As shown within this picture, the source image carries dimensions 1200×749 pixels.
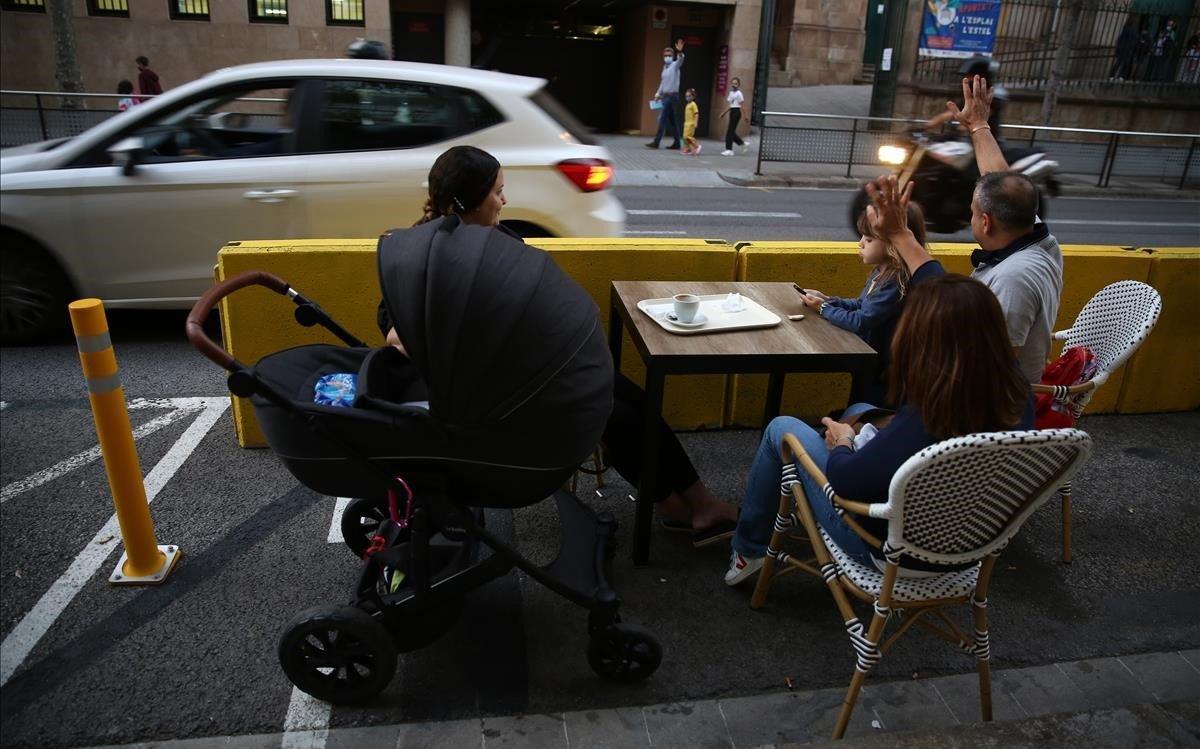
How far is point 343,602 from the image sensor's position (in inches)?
127

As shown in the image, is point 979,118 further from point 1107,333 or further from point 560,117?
point 560,117

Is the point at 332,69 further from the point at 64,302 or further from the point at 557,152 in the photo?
the point at 64,302

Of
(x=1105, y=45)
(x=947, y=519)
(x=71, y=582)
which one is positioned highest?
(x=1105, y=45)

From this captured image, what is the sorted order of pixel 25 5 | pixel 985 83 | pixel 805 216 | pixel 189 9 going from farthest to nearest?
pixel 189 9 → pixel 25 5 → pixel 805 216 → pixel 985 83

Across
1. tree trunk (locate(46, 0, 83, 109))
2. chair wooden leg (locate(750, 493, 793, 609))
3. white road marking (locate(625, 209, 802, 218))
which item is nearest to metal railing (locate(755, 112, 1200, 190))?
white road marking (locate(625, 209, 802, 218))

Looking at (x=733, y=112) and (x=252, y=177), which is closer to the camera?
(x=252, y=177)

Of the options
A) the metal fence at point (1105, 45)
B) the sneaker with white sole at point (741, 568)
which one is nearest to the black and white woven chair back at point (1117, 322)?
the sneaker with white sole at point (741, 568)

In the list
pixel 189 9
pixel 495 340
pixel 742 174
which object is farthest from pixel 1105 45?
pixel 495 340

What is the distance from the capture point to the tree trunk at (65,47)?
16797mm

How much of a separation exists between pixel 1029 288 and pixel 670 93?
1651 cm

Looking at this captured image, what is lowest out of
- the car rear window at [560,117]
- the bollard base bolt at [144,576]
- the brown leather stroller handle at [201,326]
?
the bollard base bolt at [144,576]

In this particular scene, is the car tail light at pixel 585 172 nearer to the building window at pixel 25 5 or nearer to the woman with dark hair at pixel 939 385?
the woman with dark hair at pixel 939 385

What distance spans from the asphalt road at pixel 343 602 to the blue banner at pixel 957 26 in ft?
57.0

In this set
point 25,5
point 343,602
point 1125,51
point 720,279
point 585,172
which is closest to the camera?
point 343,602
